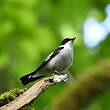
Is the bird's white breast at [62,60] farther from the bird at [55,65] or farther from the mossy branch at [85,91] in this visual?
the mossy branch at [85,91]

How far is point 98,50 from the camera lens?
357 inches

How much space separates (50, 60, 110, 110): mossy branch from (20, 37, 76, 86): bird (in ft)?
3.57

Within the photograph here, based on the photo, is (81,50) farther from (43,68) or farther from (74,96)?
(74,96)

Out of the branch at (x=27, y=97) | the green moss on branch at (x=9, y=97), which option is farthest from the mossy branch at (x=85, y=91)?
the green moss on branch at (x=9, y=97)

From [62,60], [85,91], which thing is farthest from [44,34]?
[85,91]

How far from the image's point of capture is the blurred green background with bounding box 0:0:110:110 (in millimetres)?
7109

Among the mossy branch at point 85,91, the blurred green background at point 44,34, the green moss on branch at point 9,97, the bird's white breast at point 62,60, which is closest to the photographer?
the mossy branch at point 85,91

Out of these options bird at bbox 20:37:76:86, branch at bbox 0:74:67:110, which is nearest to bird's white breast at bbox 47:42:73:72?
bird at bbox 20:37:76:86

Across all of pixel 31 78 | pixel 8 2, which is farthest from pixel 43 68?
pixel 8 2

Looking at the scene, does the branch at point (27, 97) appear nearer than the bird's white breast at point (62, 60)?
Yes

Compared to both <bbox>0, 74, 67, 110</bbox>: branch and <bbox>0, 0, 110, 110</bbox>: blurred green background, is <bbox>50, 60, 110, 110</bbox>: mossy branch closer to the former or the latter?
<bbox>0, 74, 67, 110</bbox>: branch

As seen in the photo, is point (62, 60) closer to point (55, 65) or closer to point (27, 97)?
point (55, 65)

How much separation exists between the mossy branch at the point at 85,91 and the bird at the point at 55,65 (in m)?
1.09

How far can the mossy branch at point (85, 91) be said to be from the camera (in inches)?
148
